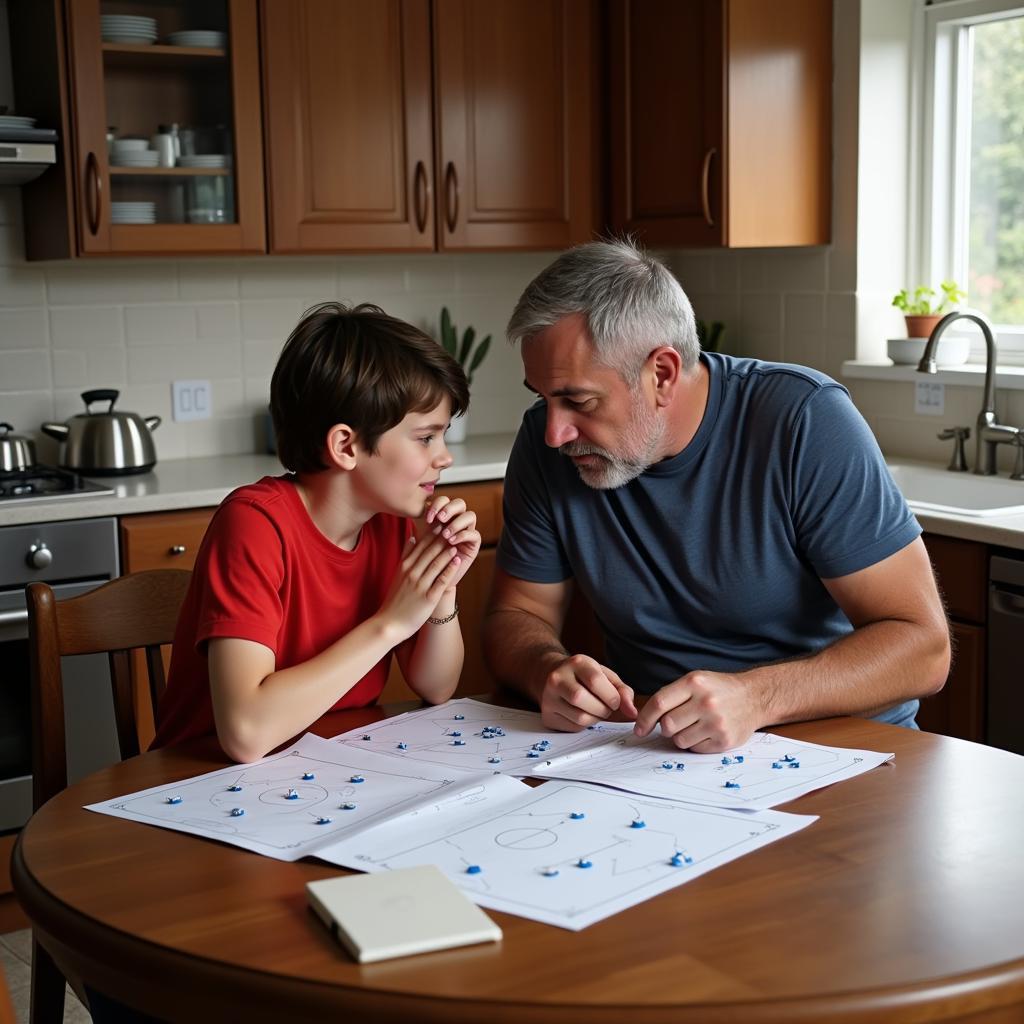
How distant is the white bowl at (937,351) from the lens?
139 inches

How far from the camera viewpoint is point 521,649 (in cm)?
194

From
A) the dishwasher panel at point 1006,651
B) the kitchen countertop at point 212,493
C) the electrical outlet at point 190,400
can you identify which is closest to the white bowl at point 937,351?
the kitchen countertop at point 212,493

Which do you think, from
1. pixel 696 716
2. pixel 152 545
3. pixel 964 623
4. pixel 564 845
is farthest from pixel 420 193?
pixel 564 845

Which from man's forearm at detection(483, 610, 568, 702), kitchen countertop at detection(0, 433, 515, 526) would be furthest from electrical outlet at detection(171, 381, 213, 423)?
man's forearm at detection(483, 610, 568, 702)

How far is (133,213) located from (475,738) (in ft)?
6.88

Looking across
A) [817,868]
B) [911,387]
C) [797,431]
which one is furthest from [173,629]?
[911,387]

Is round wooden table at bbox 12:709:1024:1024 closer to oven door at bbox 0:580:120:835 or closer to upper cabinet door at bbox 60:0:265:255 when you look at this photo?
oven door at bbox 0:580:120:835

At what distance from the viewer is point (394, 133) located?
3.62m

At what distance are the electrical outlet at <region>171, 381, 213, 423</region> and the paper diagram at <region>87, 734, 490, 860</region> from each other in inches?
91.3

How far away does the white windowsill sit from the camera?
3305 mm

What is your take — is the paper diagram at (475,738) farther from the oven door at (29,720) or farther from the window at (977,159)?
the window at (977,159)

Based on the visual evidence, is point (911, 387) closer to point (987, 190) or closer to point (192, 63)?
point (987, 190)

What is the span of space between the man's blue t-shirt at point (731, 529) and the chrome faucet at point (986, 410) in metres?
1.36

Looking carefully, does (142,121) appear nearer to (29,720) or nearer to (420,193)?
(420,193)
